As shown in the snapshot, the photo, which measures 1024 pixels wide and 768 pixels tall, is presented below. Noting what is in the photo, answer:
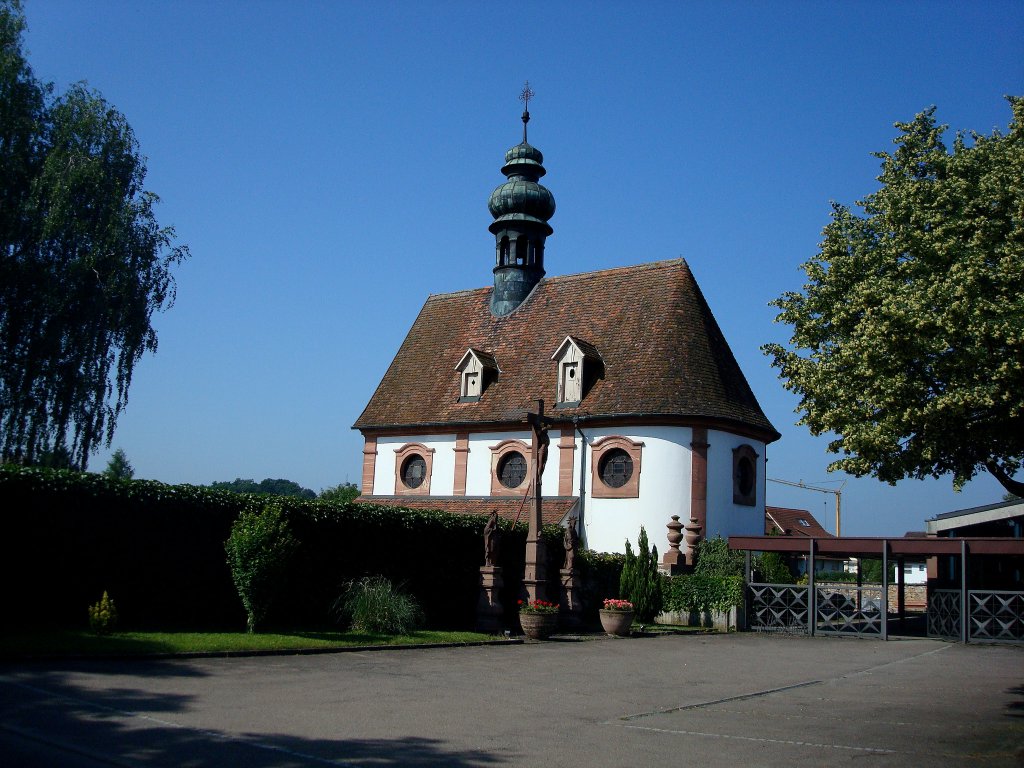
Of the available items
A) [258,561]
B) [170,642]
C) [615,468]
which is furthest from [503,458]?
[170,642]

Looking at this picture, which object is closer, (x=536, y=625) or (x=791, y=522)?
(x=536, y=625)

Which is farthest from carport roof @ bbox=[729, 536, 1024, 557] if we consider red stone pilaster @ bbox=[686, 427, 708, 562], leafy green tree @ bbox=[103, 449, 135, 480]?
leafy green tree @ bbox=[103, 449, 135, 480]

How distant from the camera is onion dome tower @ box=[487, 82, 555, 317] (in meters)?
38.1

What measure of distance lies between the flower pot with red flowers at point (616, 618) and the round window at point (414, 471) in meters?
13.3

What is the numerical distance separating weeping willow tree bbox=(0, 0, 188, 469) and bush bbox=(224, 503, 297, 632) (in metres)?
14.9

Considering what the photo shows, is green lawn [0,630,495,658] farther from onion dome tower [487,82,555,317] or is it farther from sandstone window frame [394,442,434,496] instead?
onion dome tower [487,82,555,317]

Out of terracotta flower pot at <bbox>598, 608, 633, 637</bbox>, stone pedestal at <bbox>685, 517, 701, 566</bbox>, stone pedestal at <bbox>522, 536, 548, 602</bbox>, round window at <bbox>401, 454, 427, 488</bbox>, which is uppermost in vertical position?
round window at <bbox>401, 454, 427, 488</bbox>

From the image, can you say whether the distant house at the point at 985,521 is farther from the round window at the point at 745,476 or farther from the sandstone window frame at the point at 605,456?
the sandstone window frame at the point at 605,456

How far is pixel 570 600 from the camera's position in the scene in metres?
24.4

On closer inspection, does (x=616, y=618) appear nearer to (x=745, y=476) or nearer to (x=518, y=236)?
(x=745, y=476)

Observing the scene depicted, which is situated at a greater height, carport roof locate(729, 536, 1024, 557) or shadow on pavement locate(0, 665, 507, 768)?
carport roof locate(729, 536, 1024, 557)

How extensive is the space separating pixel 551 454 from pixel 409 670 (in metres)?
18.6

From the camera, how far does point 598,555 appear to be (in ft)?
91.0

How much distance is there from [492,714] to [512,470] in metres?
23.0
